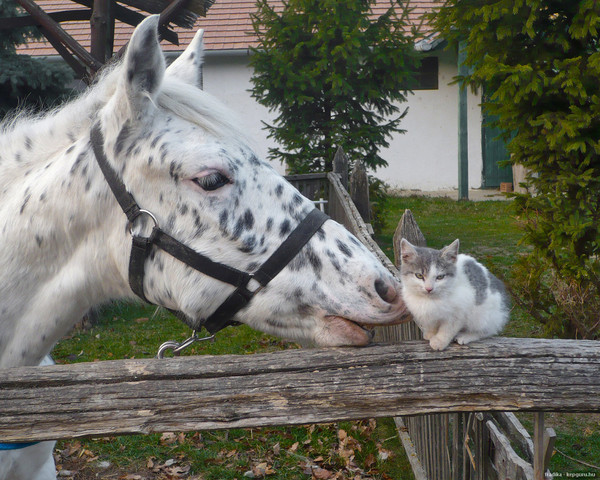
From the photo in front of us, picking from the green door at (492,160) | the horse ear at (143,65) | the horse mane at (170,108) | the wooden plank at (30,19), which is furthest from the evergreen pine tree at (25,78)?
the green door at (492,160)

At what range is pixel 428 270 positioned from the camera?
224 centimetres

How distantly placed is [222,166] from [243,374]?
0.66m

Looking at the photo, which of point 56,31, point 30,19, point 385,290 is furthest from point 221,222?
point 30,19

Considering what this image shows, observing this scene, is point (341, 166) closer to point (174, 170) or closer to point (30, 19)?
point (30, 19)

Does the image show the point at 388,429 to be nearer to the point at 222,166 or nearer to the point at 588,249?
the point at 588,249

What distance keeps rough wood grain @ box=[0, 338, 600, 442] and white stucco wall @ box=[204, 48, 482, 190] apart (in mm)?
Result: 14685

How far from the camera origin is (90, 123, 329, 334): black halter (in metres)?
1.95

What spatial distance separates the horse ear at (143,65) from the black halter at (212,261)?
0.25 meters

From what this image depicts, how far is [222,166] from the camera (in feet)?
6.47

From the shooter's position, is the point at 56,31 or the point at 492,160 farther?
the point at 492,160

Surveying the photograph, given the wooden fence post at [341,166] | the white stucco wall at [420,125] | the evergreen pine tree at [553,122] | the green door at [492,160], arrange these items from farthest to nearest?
the green door at [492,160], the white stucco wall at [420,125], the wooden fence post at [341,166], the evergreen pine tree at [553,122]

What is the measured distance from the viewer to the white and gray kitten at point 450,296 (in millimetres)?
2037

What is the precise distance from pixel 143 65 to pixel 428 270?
1.21m

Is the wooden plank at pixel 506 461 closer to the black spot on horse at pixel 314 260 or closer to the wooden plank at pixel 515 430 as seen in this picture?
the wooden plank at pixel 515 430
